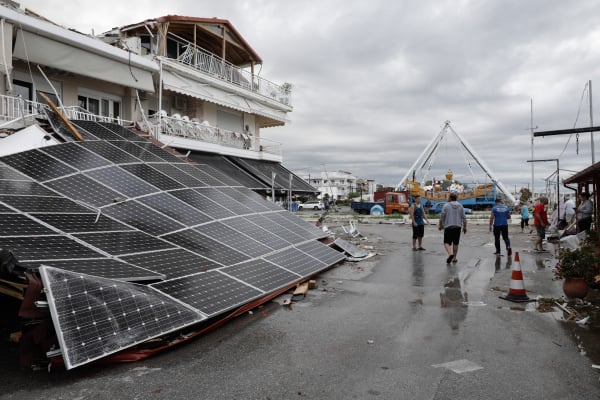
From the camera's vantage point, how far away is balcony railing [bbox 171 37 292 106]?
782 inches

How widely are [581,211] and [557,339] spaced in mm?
10086

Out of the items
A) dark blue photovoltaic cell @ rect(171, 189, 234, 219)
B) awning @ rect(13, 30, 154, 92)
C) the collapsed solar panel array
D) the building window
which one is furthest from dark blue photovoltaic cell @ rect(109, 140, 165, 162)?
the building window

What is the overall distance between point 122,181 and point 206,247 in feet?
8.32

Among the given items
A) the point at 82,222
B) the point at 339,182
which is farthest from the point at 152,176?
the point at 339,182

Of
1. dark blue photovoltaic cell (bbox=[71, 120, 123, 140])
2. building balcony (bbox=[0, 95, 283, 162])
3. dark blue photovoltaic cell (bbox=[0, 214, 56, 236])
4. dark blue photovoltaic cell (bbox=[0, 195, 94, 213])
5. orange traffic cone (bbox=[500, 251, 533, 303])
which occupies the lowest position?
orange traffic cone (bbox=[500, 251, 533, 303])

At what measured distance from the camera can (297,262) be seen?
8695mm

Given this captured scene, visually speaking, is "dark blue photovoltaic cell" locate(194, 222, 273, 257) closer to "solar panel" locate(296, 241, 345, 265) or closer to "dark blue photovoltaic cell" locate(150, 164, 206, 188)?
"solar panel" locate(296, 241, 345, 265)

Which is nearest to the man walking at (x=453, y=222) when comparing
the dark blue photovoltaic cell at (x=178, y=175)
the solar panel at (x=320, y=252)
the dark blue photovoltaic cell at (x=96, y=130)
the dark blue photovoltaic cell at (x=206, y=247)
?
the solar panel at (x=320, y=252)

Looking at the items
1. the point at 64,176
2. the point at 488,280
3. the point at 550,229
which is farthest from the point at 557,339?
the point at 550,229

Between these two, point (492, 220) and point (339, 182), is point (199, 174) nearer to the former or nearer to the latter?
point (492, 220)

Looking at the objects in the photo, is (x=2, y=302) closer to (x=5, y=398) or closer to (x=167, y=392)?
(x=5, y=398)

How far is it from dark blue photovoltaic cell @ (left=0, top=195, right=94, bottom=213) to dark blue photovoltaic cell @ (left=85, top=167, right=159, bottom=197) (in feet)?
3.66

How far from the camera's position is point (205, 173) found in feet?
37.6

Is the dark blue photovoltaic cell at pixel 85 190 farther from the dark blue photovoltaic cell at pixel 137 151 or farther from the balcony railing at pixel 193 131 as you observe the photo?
the balcony railing at pixel 193 131
